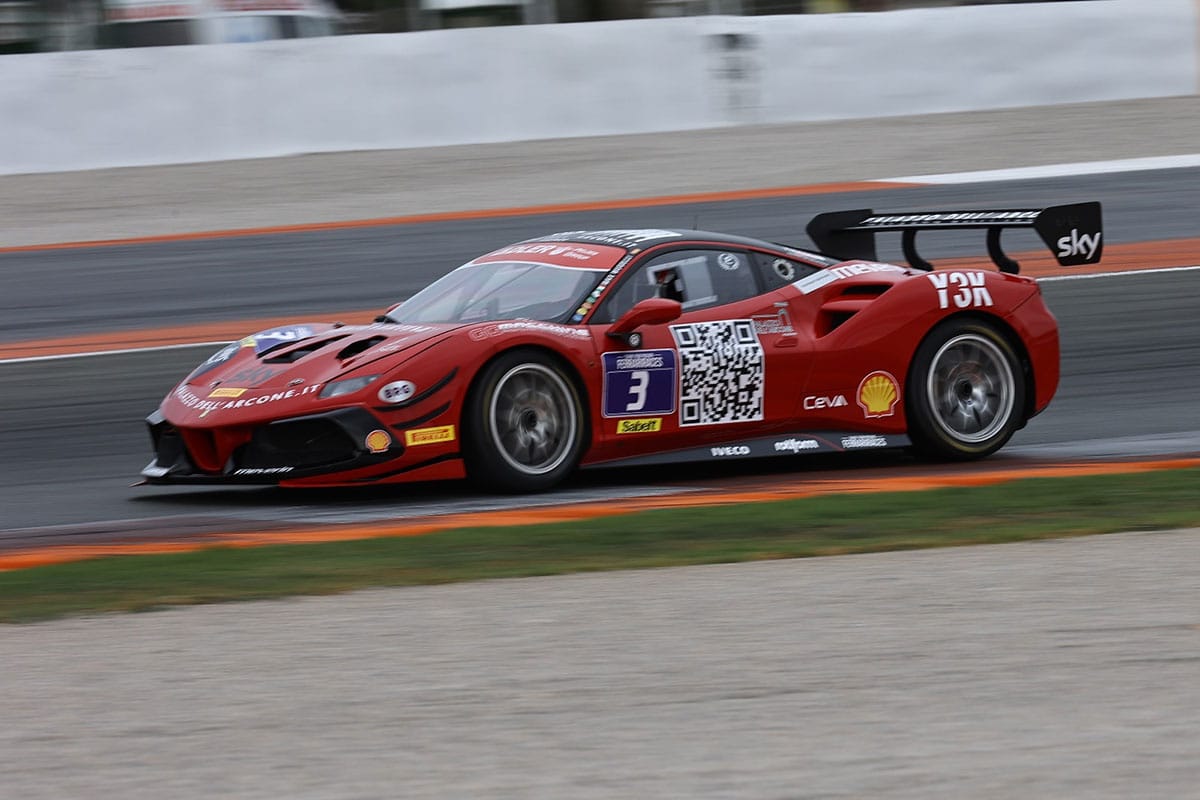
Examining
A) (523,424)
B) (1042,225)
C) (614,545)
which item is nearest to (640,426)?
(523,424)

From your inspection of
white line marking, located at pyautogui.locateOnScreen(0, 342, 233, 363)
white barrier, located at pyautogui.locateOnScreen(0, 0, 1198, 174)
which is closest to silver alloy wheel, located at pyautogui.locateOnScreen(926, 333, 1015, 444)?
white line marking, located at pyautogui.locateOnScreen(0, 342, 233, 363)

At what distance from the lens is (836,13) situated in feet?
64.2

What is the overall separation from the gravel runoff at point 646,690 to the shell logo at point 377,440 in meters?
1.95

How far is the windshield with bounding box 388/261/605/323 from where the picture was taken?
834cm

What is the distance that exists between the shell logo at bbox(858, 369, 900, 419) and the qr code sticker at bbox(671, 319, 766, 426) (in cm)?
61

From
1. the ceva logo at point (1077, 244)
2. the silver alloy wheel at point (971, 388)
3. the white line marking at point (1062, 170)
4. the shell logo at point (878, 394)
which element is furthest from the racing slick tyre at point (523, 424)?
the white line marking at point (1062, 170)

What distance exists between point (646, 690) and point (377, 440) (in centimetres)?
340

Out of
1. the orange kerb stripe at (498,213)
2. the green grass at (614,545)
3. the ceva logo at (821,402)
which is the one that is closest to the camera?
the green grass at (614,545)

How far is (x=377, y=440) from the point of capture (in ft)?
25.3

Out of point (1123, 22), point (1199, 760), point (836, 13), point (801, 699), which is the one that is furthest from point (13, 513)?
point (1123, 22)

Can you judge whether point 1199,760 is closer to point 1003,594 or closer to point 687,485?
point 1003,594

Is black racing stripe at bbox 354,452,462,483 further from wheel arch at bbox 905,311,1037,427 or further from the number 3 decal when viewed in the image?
wheel arch at bbox 905,311,1037,427

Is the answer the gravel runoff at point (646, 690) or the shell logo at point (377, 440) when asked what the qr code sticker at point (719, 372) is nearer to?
the shell logo at point (377, 440)

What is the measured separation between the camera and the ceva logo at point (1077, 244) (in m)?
9.44
